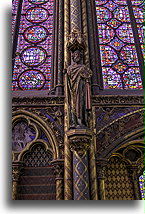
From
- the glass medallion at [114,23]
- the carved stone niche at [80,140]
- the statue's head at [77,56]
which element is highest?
the glass medallion at [114,23]

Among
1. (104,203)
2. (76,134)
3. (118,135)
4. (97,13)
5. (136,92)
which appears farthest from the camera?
(97,13)

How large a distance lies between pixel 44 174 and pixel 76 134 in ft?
4.88

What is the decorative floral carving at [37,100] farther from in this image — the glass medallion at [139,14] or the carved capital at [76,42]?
the glass medallion at [139,14]

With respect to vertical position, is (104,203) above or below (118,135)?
below

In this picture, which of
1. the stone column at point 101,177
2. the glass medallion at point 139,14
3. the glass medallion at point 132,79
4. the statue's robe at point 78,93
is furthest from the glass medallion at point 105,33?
the stone column at point 101,177

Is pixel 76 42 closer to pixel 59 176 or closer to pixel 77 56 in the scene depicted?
Answer: pixel 77 56

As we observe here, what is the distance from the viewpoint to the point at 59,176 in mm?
5859

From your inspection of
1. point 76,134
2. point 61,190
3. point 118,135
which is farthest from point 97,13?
point 61,190

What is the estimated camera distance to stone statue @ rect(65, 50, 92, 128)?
561 centimetres

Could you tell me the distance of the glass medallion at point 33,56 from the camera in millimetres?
8156

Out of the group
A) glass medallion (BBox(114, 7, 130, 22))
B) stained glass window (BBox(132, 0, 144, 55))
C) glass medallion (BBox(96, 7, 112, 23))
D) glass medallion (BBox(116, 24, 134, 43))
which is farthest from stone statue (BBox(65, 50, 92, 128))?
glass medallion (BBox(114, 7, 130, 22))

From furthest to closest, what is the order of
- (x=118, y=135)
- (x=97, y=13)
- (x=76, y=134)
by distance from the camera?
(x=97, y=13) → (x=118, y=135) → (x=76, y=134)

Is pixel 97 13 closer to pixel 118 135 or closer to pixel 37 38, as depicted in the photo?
pixel 37 38

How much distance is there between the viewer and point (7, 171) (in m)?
4.33
